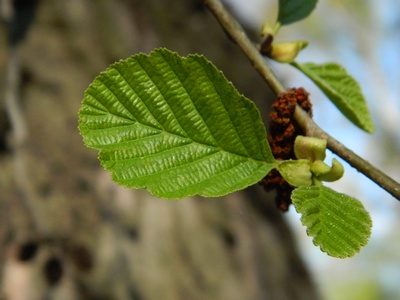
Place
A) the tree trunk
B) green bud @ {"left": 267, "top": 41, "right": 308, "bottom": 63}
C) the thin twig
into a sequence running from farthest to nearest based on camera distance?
the tree trunk
green bud @ {"left": 267, "top": 41, "right": 308, "bottom": 63}
the thin twig

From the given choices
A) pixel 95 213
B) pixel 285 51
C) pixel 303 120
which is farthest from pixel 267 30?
pixel 95 213

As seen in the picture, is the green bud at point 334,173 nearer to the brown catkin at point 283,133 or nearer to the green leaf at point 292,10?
the brown catkin at point 283,133

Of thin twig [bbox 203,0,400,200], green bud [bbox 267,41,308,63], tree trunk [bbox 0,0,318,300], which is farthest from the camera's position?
tree trunk [bbox 0,0,318,300]

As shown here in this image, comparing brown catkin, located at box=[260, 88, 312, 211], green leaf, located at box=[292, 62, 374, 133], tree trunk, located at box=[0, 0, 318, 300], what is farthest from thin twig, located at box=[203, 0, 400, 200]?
tree trunk, located at box=[0, 0, 318, 300]

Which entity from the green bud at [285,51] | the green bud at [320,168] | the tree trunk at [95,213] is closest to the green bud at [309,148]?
the green bud at [320,168]

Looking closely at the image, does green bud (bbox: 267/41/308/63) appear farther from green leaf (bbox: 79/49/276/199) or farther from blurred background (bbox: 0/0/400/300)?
blurred background (bbox: 0/0/400/300)

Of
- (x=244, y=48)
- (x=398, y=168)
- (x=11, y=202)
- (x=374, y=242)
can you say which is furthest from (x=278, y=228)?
(x=374, y=242)
